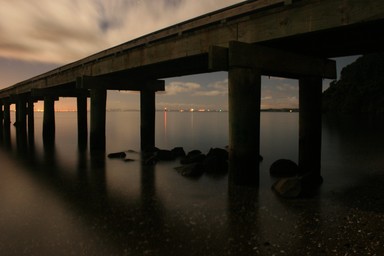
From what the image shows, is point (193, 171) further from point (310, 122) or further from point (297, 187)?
point (310, 122)

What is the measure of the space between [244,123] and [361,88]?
10108 centimetres

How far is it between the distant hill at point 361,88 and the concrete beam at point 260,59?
9336 cm

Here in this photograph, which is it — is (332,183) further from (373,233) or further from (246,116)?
(373,233)

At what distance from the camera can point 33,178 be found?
15156mm

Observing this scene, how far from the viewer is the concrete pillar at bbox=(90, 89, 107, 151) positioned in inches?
Result: 902

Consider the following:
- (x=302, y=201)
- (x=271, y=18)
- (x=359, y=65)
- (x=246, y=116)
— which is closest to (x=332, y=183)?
(x=302, y=201)

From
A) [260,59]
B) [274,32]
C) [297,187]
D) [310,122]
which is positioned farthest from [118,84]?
[297,187]

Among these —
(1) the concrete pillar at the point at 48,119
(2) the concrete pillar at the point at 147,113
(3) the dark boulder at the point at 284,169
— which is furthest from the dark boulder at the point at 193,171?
(1) the concrete pillar at the point at 48,119

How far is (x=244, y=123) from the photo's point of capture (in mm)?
11852

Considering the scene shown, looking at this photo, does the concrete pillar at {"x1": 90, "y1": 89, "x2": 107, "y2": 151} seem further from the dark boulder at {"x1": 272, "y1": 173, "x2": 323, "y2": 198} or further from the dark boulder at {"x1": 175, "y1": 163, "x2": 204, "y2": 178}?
the dark boulder at {"x1": 272, "y1": 173, "x2": 323, "y2": 198}

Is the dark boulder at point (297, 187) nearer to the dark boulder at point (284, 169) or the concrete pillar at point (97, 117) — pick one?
the dark boulder at point (284, 169)

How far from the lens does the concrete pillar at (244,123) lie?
1170 centimetres

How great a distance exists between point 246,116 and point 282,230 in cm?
502

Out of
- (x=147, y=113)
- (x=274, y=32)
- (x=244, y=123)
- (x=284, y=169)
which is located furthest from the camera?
(x=147, y=113)
